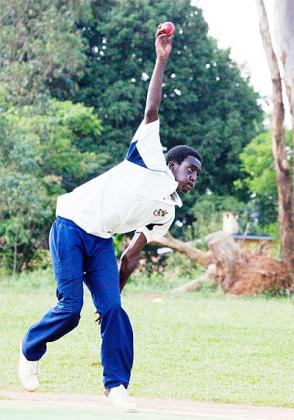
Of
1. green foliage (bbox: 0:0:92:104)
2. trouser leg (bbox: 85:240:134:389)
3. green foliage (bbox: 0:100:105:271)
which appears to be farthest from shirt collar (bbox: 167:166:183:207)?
green foliage (bbox: 0:0:92:104)

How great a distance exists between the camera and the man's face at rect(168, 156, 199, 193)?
632 centimetres

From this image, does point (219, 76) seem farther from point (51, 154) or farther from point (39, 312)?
point (39, 312)

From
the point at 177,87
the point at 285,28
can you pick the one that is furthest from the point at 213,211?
the point at 285,28

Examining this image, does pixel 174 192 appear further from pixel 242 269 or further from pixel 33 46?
pixel 33 46

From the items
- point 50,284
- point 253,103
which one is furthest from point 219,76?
point 50,284

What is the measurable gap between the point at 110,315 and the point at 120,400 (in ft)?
1.77

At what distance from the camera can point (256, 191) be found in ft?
99.9

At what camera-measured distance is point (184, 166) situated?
20.8 ft

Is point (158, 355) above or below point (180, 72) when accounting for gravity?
below

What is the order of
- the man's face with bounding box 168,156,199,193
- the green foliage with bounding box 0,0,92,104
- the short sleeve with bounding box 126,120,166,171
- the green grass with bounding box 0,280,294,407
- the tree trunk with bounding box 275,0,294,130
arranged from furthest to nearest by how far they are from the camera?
the green foliage with bounding box 0,0,92,104 → the tree trunk with bounding box 275,0,294,130 → the green grass with bounding box 0,280,294,407 → the man's face with bounding box 168,156,199,193 → the short sleeve with bounding box 126,120,166,171

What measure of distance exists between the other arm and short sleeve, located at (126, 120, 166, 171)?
601mm

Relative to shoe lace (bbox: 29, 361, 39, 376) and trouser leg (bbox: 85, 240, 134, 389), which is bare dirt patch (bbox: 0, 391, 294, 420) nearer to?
shoe lace (bbox: 29, 361, 39, 376)

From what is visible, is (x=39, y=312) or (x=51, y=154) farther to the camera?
(x=51, y=154)

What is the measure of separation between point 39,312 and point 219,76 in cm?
2193
